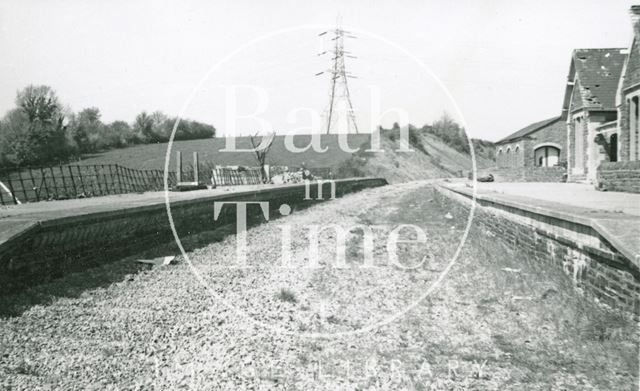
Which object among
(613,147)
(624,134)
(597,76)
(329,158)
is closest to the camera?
(624,134)

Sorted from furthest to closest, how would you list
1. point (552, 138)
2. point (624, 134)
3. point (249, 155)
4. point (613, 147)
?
point (249, 155), point (552, 138), point (613, 147), point (624, 134)

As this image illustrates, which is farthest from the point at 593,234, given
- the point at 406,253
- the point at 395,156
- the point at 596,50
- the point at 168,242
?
the point at 395,156

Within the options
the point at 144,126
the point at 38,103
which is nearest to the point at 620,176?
the point at 38,103

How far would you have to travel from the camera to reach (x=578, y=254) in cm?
530

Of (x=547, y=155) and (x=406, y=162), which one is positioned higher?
(x=406, y=162)

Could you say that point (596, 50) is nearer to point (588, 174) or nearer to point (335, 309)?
point (588, 174)

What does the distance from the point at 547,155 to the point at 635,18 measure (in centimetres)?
1663

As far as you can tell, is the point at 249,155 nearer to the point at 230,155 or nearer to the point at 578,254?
the point at 230,155

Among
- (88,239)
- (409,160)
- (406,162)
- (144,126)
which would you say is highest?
(144,126)

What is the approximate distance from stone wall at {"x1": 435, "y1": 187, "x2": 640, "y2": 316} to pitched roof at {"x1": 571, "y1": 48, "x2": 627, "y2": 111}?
1807 centimetres

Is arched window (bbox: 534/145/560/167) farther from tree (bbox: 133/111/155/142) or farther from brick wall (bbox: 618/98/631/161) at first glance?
tree (bbox: 133/111/155/142)

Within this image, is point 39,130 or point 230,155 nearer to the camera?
point 39,130

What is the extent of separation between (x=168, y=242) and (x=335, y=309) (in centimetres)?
453

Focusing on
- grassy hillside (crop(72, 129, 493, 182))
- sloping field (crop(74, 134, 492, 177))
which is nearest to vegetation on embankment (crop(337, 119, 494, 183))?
grassy hillside (crop(72, 129, 493, 182))
